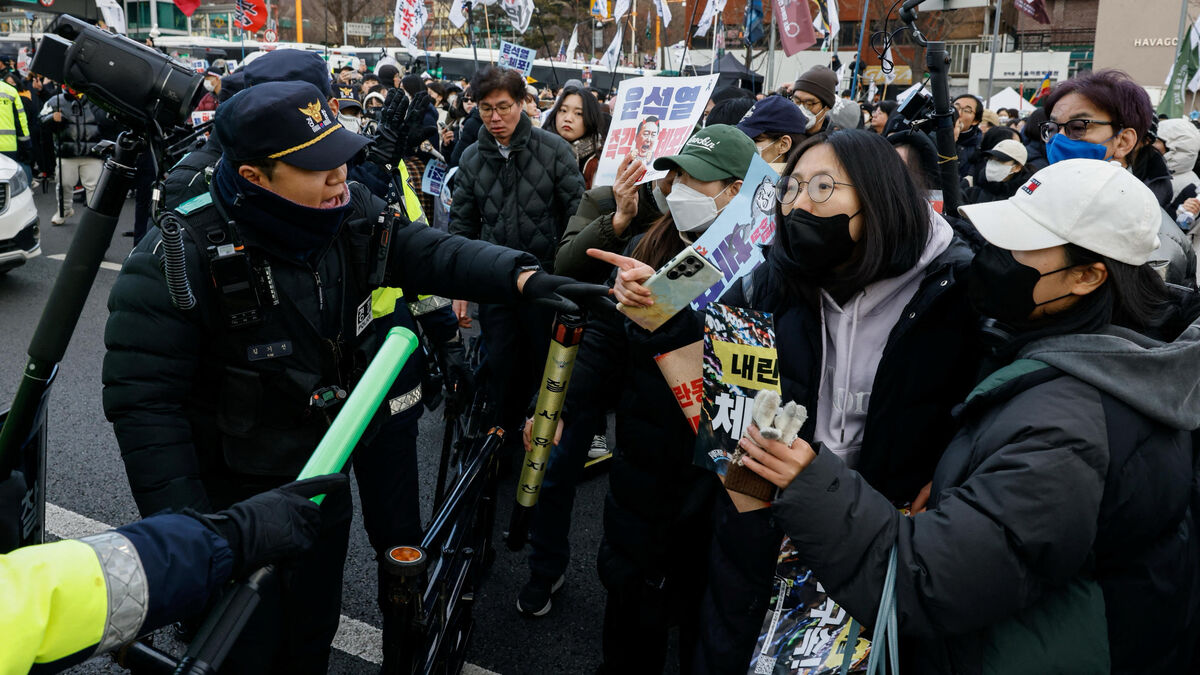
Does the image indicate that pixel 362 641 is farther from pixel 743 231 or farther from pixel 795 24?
pixel 795 24

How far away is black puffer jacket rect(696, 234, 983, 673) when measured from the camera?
186cm

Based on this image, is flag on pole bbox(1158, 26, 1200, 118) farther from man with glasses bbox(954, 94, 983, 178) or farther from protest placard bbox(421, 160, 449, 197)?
protest placard bbox(421, 160, 449, 197)

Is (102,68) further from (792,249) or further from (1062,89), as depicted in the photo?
(1062,89)

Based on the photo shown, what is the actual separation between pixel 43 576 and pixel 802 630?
1392mm

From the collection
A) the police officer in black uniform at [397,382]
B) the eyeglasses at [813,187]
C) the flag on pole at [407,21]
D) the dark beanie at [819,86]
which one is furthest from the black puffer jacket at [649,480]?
the flag on pole at [407,21]

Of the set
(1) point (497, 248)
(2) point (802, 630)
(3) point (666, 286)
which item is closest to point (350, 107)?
(1) point (497, 248)

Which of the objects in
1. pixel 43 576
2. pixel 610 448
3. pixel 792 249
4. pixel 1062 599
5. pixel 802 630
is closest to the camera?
pixel 43 576

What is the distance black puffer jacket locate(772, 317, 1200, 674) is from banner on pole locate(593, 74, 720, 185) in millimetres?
1741

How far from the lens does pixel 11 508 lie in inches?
72.0

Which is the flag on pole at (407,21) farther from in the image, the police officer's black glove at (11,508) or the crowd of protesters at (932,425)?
the police officer's black glove at (11,508)

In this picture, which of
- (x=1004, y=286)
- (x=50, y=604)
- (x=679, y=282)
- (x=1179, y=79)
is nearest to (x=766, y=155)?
(x=679, y=282)

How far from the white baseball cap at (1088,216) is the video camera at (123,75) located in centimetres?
178

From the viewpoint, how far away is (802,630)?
1.82 metres

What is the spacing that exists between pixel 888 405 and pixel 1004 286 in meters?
0.34
